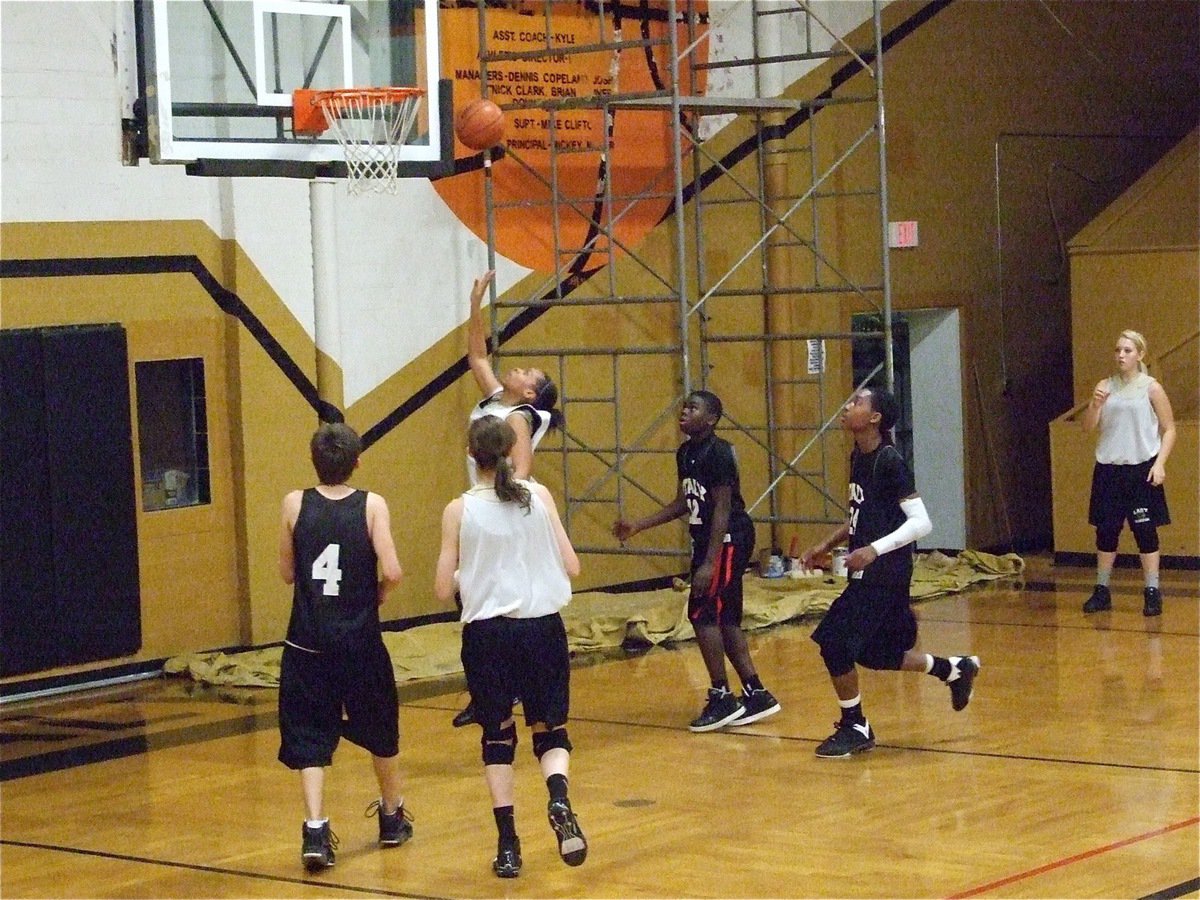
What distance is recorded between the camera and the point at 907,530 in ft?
25.0

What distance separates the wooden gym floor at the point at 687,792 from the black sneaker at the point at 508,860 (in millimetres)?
50

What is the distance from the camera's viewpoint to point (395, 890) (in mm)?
5992

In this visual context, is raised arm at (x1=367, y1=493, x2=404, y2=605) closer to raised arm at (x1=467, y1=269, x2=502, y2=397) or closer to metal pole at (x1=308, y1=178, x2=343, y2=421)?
raised arm at (x1=467, y1=269, x2=502, y2=397)

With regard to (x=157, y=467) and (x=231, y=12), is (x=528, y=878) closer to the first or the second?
(x=231, y=12)

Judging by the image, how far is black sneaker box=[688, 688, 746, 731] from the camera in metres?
8.55

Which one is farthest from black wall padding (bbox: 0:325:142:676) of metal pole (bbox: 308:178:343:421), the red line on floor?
the red line on floor

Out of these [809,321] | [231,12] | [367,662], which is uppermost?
[231,12]

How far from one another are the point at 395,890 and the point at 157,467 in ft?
18.1

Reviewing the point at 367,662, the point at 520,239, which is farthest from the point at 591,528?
the point at 367,662

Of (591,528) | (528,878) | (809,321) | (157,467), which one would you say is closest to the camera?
(528,878)

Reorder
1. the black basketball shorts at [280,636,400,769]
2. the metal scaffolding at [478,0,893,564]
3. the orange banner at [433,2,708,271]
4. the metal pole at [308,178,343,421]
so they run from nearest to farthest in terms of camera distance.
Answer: the black basketball shorts at [280,636,400,769]
the metal pole at [308,178,343,421]
the orange banner at [433,2,708,271]
the metal scaffolding at [478,0,893,564]

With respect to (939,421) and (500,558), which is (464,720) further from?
(939,421)

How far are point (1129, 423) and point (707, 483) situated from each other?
4.25 metres

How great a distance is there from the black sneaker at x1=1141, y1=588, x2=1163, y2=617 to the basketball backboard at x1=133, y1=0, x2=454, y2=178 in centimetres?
513
